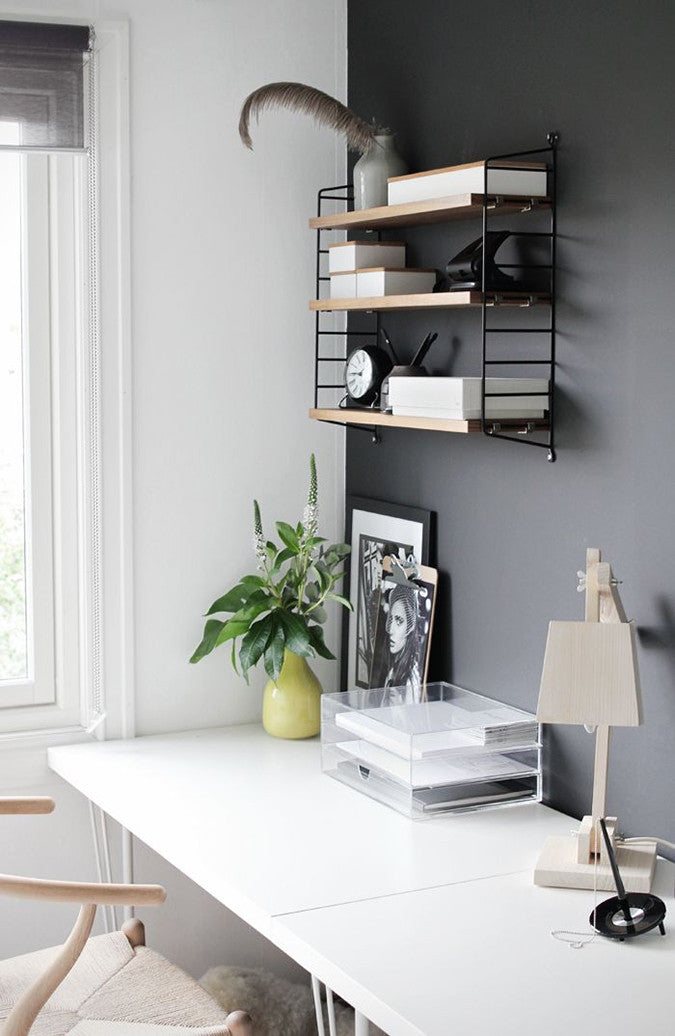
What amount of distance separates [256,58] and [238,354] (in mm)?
612

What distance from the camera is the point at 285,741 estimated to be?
8.55 feet

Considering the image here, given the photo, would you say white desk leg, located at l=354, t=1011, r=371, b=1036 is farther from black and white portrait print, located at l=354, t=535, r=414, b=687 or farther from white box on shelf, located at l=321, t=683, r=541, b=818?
black and white portrait print, located at l=354, t=535, r=414, b=687

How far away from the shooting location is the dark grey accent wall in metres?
1.90

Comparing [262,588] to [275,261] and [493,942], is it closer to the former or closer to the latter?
[275,261]

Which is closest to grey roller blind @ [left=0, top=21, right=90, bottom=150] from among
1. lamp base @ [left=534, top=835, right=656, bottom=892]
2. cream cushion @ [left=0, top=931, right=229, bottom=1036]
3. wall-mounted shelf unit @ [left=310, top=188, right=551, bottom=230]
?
wall-mounted shelf unit @ [left=310, top=188, right=551, bottom=230]

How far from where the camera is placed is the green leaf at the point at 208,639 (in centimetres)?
263

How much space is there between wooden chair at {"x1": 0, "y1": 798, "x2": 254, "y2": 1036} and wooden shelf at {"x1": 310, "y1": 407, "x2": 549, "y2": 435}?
862 millimetres

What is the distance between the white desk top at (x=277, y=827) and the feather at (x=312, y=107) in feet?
3.92

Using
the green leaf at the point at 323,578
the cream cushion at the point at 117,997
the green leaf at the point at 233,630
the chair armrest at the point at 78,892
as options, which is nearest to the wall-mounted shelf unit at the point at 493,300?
the green leaf at the point at 323,578

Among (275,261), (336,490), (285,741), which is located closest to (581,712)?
(285,741)

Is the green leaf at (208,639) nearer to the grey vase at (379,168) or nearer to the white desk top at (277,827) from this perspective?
the white desk top at (277,827)

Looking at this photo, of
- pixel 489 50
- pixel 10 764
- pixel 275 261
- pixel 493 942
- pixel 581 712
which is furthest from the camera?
pixel 275 261

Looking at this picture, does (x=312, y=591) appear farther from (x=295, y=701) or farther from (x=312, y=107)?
(x=312, y=107)

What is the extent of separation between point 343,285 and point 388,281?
17 centimetres
